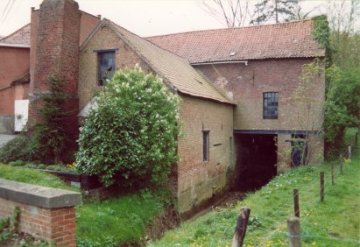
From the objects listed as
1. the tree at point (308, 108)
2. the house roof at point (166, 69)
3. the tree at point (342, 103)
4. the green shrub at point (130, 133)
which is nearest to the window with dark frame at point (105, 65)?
the house roof at point (166, 69)

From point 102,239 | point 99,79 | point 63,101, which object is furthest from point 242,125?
point 102,239

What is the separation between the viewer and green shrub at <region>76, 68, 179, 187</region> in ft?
36.2

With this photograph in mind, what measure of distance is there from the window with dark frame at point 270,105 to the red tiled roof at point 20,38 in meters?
14.9

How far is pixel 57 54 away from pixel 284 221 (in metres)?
11.7

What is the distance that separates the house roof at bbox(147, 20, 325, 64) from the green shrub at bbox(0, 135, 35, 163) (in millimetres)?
11291

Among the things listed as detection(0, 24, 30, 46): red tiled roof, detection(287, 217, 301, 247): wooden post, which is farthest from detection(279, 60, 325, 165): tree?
detection(0, 24, 30, 46): red tiled roof

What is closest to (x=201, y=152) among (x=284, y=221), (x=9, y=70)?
(x=284, y=221)

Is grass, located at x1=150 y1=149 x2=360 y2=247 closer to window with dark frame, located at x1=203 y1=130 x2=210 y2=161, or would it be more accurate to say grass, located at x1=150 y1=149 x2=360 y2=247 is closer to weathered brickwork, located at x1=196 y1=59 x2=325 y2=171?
window with dark frame, located at x1=203 y1=130 x2=210 y2=161

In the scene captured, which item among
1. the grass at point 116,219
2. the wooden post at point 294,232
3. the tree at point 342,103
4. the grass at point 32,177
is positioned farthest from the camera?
the tree at point 342,103

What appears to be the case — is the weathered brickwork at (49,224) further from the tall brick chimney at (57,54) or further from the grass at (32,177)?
the tall brick chimney at (57,54)

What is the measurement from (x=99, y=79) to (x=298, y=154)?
39.1ft

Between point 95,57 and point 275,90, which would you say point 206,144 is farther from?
point 95,57

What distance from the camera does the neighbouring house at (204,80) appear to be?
51.1 feet

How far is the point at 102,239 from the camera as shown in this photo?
29.1ft
